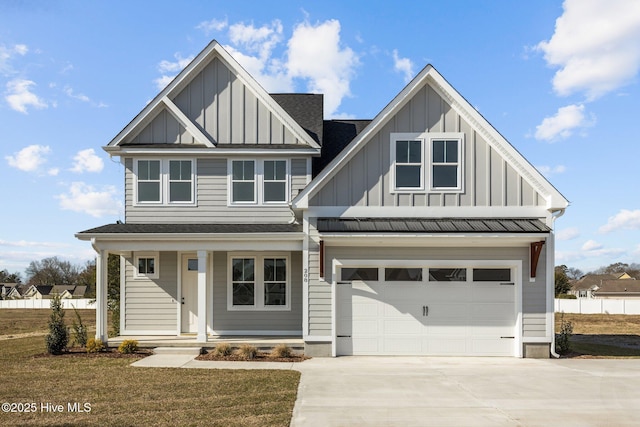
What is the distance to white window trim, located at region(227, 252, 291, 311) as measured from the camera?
1667 cm

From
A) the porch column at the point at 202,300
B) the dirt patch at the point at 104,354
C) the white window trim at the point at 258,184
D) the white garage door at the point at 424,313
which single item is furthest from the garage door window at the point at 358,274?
the dirt patch at the point at 104,354

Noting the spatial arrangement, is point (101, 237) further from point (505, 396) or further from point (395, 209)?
point (505, 396)

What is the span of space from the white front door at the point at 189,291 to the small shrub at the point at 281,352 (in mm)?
3907

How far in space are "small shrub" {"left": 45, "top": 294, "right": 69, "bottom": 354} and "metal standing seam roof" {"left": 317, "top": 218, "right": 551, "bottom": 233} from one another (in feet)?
24.5

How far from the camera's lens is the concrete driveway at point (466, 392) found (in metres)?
8.17

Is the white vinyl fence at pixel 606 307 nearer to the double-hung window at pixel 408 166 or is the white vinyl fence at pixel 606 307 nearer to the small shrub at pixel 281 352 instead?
the double-hung window at pixel 408 166

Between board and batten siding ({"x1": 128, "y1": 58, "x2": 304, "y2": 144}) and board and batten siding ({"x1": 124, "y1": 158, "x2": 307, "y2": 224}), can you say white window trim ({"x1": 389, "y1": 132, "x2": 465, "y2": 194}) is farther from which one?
board and batten siding ({"x1": 128, "y1": 58, "x2": 304, "y2": 144})

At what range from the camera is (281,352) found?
14047 millimetres

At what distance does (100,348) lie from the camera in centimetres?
1466

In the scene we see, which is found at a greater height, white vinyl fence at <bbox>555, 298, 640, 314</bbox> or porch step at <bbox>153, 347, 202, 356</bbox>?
porch step at <bbox>153, 347, 202, 356</bbox>

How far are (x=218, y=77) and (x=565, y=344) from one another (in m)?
12.7

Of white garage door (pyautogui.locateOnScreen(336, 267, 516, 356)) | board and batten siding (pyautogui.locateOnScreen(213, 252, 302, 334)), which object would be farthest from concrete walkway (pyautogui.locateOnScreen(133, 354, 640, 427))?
board and batten siding (pyautogui.locateOnScreen(213, 252, 302, 334))

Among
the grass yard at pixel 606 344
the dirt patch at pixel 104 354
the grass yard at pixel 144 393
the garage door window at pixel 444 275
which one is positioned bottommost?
the grass yard at pixel 606 344

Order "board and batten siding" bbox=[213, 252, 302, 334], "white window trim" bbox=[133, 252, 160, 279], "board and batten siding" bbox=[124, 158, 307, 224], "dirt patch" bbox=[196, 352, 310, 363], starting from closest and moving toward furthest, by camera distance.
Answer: "dirt patch" bbox=[196, 352, 310, 363], "board and batten siding" bbox=[213, 252, 302, 334], "board and batten siding" bbox=[124, 158, 307, 224], "white window trim" bbox=[133, 252, 160, 279]
